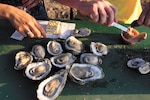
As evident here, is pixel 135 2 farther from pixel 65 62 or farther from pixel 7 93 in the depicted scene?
pixel 7 93

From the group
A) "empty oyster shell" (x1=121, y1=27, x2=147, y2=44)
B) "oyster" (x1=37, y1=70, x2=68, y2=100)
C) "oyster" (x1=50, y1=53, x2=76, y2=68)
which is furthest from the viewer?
"empty oyster shell" (x1=121, y1=27, x2=147, y2=44)

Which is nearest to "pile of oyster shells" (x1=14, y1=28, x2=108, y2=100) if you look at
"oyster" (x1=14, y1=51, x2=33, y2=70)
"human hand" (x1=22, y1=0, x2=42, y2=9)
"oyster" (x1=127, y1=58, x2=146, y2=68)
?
"oyster" (x1=14, y1=51, x2=33, y2=70)

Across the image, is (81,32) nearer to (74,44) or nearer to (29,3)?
(74,44)

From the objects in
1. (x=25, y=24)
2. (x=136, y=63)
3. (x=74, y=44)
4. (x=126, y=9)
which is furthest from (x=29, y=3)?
(x=136, y=63)

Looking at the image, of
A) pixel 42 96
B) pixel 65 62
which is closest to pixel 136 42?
pixel 65 62

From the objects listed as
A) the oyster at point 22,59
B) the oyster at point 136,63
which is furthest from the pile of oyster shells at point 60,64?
the oyster at point 136,63

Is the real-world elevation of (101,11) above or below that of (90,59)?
above

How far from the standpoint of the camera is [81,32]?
52.7 inches

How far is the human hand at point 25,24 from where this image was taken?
1.25 meters

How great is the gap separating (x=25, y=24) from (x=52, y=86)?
0.29 metres

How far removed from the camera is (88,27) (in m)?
1.39

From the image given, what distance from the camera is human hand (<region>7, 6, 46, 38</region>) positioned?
125cm

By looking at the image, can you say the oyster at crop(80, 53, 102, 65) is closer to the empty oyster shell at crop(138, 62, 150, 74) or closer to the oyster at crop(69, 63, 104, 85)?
the oyster at crop(69, 63, 104, 85)

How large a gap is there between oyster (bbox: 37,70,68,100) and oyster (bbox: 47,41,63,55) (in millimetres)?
119
